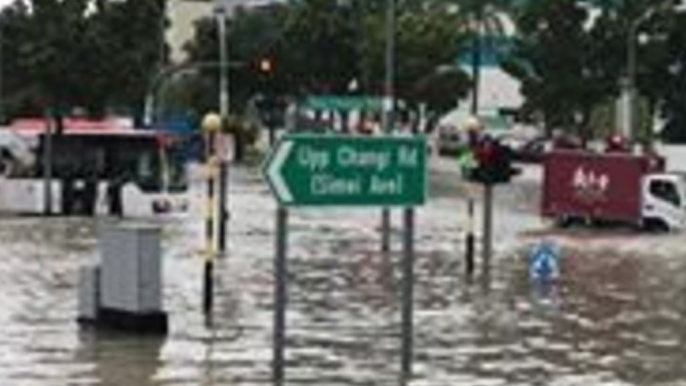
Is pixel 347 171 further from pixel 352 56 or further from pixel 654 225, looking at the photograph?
pixel 352 56

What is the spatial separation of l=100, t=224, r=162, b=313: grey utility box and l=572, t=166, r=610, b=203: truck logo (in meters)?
33.5

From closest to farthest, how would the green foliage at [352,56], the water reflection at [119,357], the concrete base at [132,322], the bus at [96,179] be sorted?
1. the water reflection at [119,357]
2. the concrete base at [132,322]
3. the bus at [96,179]
4. the green foliage at [352,56]

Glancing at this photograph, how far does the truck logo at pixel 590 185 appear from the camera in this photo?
56.6m

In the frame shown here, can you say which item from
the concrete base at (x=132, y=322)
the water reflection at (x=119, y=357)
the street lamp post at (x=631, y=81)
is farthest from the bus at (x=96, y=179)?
the street lamp post at (x=631, y=81)

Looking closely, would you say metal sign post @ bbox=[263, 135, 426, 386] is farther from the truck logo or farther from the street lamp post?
the street lamp post

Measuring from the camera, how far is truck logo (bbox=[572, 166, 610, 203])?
5659 cm

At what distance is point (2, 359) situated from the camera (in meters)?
21.1

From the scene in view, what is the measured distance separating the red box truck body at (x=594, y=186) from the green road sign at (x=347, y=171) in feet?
130

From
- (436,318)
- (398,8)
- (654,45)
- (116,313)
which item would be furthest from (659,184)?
(398,8)

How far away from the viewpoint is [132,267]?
78.1ft

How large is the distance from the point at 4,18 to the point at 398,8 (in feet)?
226

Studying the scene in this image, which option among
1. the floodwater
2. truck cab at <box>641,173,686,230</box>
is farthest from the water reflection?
truck cab at <box>641,173,686,230</box>

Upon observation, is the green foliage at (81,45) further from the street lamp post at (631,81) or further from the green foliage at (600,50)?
the green foliage at (600,50)

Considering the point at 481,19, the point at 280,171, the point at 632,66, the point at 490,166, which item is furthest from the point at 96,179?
the point at 481,19
